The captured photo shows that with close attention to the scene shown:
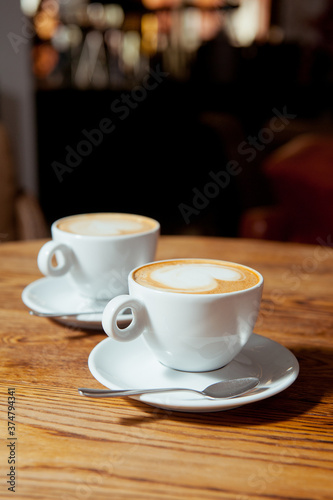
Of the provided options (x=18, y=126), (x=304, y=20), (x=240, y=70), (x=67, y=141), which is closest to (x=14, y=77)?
(x=18, y=126)

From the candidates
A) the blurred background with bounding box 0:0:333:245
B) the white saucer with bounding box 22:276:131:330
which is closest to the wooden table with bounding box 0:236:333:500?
the white saucer with bounding box 22:276:131:330

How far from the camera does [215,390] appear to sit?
56 centimetres

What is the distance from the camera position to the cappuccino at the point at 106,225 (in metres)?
0.87

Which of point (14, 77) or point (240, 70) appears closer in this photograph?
point (14, 77)

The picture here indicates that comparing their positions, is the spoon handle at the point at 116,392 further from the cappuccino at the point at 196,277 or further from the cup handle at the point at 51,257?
the cup handle at the point at 51,257

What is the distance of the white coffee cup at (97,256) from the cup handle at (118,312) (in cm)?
23

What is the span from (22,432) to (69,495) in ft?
0.36

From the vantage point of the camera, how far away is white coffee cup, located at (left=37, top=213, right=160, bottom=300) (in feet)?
2.65

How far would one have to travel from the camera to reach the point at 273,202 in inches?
119

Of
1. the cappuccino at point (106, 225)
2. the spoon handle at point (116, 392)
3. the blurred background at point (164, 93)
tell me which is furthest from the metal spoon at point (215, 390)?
the blurred background at point (164, 93)

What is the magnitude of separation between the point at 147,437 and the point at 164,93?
4146mm

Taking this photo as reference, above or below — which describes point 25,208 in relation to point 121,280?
below

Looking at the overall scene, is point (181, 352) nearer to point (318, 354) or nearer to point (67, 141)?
point (318, 354)

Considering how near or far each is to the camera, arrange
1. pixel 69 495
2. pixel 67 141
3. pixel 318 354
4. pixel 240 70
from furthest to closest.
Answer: pixel 240 70
pixel 67 141
pixel 318 354
pixel 69 495
